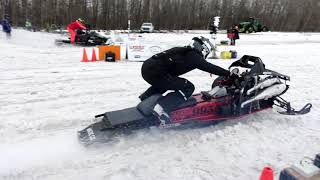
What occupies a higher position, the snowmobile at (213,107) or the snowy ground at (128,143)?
the snowmobile at (213,107)

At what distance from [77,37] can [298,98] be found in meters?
16.2

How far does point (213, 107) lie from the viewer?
19.0 feet

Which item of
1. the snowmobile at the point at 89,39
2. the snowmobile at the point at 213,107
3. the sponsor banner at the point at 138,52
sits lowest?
the snowmobile at the point at 213,107

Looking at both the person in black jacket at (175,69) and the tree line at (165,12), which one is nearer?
the person in black jacket at (175,69)

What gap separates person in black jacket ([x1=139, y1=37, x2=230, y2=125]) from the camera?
5293 mm

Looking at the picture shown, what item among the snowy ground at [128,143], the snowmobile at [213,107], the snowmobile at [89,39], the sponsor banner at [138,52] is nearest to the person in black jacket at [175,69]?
the snowmobile at [213,107]

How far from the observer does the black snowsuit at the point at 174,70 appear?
5.28 metres

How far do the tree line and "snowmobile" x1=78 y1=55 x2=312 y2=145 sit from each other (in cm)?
3955

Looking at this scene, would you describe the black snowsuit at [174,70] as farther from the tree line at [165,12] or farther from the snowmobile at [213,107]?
the tree line at [165,12]

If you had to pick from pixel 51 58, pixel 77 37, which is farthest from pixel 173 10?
pixel 51 58

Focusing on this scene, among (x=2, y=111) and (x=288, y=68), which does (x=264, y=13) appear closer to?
(x=288, y=68)

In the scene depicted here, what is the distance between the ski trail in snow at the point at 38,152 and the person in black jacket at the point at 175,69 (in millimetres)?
1526

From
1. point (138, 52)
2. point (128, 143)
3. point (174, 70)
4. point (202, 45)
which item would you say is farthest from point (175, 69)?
point (138, 52)

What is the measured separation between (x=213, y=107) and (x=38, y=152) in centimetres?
313
